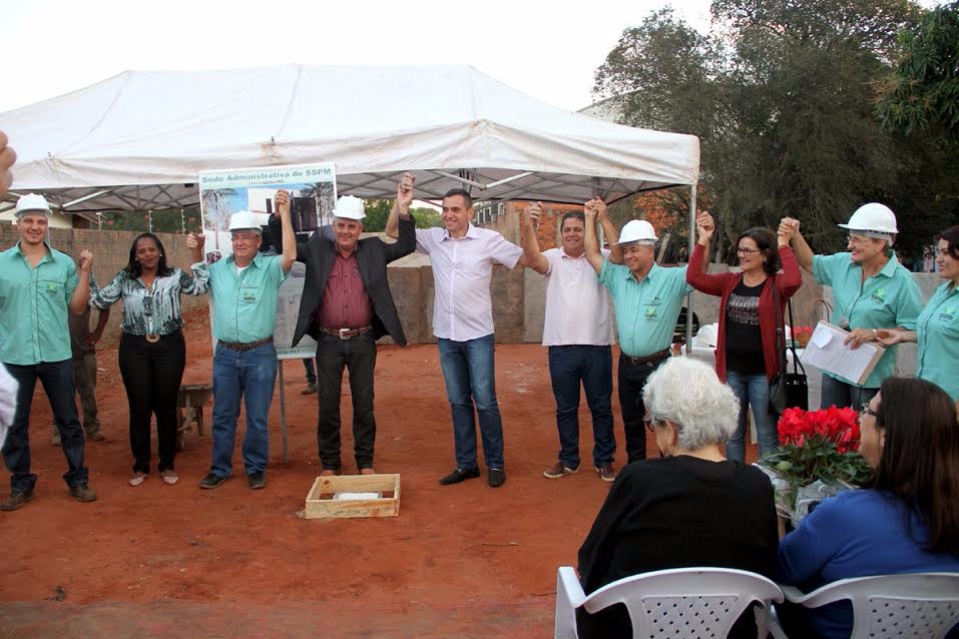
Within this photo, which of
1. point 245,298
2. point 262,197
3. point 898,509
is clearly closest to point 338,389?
point 245,298

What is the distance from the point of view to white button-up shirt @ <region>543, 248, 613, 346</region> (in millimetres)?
5551

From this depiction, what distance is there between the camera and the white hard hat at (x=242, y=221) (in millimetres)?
5492

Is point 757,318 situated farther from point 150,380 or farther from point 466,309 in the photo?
point 150,380

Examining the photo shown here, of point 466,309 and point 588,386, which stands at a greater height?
point 466,309

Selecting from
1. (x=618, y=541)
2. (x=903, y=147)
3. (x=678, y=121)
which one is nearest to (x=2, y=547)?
(x=618, y=541)

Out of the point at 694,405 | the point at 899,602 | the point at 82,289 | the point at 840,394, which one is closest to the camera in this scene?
the point at 899,602

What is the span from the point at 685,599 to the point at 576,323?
346cm

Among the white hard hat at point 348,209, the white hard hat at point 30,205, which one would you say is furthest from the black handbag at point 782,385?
the white hard hat at point 30,205

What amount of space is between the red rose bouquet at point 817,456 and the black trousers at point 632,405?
2377 mm

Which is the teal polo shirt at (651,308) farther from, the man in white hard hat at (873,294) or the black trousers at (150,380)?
the black trousers at (150,380)

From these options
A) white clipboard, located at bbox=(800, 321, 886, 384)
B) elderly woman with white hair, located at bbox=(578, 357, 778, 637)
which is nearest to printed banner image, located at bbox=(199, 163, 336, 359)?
white clipboard, located at bbox=(800, 321, 886, 384)

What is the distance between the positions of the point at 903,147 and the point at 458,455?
44.4 feet

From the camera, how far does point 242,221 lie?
18.0 ft

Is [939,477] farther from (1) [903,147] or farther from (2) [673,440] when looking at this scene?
(1) [903,147]
